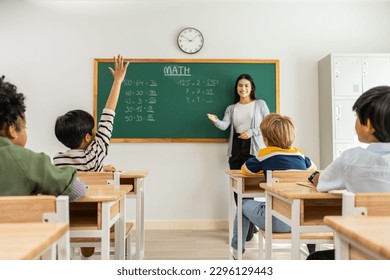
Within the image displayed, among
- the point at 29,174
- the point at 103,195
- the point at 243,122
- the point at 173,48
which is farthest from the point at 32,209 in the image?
the point at 173,48

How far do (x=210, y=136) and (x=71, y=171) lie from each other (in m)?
3.05

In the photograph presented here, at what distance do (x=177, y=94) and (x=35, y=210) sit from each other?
11.2 ft

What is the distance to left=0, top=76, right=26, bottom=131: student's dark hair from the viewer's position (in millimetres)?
1376

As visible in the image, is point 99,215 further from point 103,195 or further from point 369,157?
point 369,157

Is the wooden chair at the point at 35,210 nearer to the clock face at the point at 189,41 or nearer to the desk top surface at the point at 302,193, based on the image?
the desk top surface at the point at 302,193

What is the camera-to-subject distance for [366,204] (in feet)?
3.49

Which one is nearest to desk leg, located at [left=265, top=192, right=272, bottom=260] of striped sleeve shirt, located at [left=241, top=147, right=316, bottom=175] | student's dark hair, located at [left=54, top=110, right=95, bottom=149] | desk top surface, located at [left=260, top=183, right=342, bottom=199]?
desk top surface, located at [left=260, top=183, right=342, bottom=199]

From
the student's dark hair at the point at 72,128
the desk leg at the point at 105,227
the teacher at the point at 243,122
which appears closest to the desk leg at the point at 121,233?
the desk leg at the point at 105,227

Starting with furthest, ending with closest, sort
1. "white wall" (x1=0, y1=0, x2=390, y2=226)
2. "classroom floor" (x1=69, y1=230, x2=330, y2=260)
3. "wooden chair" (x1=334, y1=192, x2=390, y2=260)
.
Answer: "white wall" (x1=0, y1=0, x2=390, y2=226)
"classroom floor" (x1=69, y1=230, x2=330, y2=260)
"wooden chair" (x1=334, y1=192, x2=390, y2=260)

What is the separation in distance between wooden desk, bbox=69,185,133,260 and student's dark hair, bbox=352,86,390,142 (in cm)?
100

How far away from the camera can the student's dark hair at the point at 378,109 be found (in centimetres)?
136

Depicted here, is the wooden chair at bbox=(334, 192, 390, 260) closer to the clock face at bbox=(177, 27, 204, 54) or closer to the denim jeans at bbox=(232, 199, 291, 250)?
the denim jeans at bbox=(232, 199, 291, 250)

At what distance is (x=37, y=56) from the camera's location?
432 cm

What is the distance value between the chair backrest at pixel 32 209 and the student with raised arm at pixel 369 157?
0.95 meters
